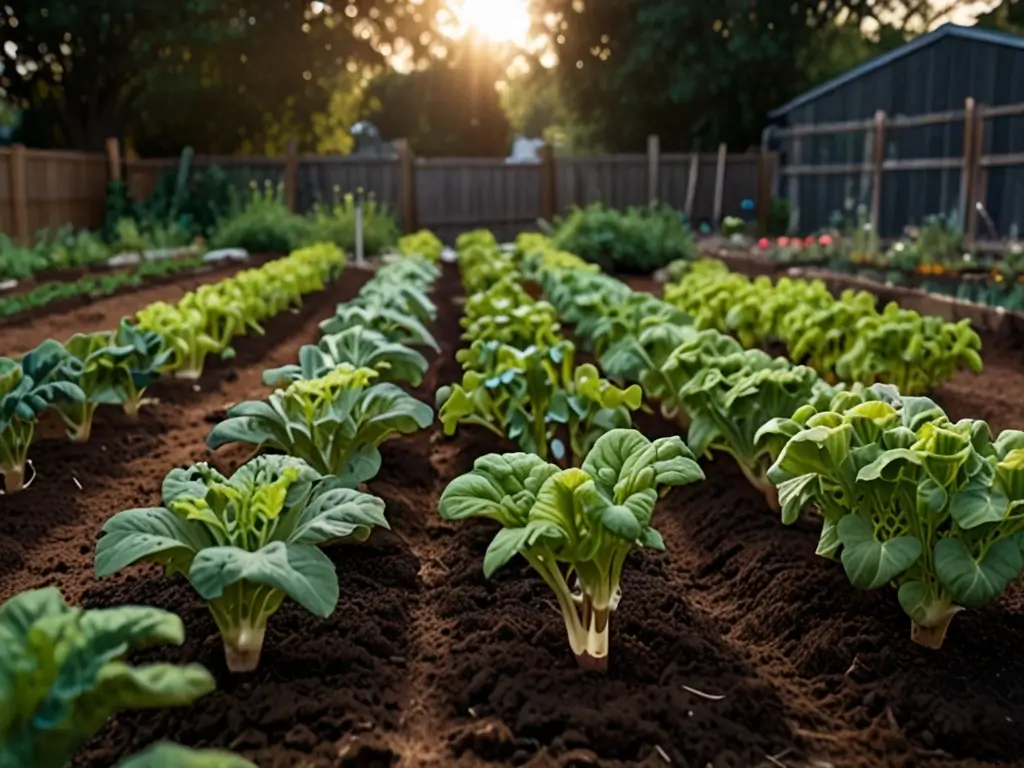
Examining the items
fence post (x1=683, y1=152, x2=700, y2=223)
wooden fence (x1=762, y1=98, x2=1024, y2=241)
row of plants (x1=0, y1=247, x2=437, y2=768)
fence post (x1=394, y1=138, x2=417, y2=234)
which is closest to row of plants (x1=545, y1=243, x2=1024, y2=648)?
row of plants (x1=0, y1=247, x2=437, y2=768)

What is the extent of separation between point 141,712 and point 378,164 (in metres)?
18.9

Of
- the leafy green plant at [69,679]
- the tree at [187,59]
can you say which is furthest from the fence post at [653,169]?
the leafy green plant at [69,679]

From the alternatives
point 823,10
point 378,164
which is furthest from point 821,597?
point 823,10

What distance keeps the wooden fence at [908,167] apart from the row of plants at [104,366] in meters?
9.96

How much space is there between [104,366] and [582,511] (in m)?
2.84

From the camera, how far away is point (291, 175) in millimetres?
20281

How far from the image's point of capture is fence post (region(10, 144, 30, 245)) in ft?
50.5

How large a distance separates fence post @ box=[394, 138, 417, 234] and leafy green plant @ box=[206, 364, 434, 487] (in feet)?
56.1

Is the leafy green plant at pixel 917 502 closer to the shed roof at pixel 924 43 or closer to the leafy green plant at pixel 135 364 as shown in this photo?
the leafy green plant at pixel 135 364

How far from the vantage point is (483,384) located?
4.11m

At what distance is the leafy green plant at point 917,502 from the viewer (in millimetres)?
2514

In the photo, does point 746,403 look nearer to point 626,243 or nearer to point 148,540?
point 148,540

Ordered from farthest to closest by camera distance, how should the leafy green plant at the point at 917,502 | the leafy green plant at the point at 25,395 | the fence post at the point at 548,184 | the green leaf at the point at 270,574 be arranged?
the fence post at the point at 548,184
the leafy green plant at the point at 25,395
the leafy green plant at the point at 917,502
the green leaf at the point at 270,574

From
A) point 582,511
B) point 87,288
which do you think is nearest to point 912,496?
point 582,511
